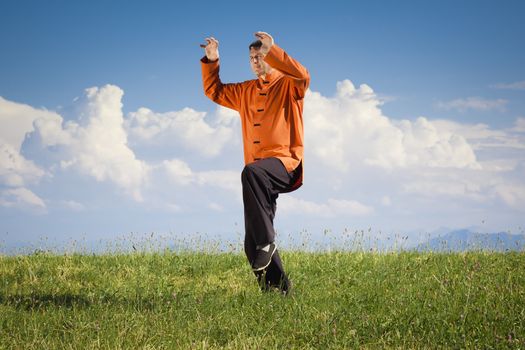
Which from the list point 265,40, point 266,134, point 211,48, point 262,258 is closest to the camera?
point 265,40

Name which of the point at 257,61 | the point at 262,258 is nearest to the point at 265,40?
the point at 257,61

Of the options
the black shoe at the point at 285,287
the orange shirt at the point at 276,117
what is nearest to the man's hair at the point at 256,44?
the orange shirt at the point at 276,117

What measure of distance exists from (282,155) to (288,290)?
5.21ft

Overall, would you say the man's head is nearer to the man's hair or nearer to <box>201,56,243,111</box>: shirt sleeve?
the man's hair

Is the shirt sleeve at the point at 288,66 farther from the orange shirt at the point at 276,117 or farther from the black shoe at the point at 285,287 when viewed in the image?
the black shoe at the point at 285,287

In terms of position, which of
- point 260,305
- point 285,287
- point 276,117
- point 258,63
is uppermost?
point 258,63

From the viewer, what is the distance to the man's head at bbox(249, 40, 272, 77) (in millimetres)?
6855

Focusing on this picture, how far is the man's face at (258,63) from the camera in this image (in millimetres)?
6883

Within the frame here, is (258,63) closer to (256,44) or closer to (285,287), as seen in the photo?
(256,44)

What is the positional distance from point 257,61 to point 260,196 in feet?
5.57

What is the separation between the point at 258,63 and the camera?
695 cm

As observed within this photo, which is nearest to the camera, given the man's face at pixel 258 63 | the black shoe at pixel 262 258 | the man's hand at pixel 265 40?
the man's hand at pixel 265 40

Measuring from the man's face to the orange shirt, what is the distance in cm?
8

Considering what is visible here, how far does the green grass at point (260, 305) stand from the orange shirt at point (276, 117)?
1620mm
